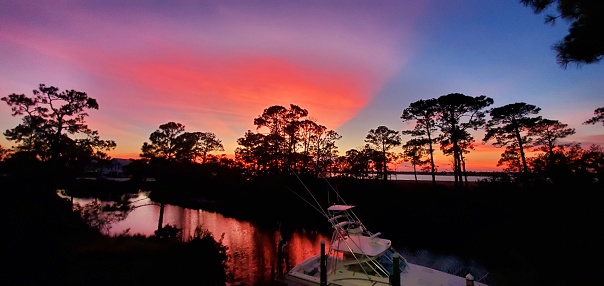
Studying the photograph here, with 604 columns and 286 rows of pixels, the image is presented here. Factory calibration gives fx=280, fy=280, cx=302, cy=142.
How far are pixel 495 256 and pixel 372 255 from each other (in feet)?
46.4

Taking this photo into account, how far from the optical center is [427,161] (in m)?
37.6

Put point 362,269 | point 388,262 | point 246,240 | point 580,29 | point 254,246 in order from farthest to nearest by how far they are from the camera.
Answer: point 246,240 → point 254,246 → point 388,262 → point 362,269 → point 580,29

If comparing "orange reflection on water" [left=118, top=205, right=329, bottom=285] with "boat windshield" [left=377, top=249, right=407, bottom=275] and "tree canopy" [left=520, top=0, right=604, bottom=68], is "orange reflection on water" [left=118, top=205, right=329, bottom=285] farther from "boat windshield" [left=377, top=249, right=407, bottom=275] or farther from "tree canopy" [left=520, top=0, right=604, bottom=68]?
"tree canopy" [left=520, top=0, right=604, bottom=68]

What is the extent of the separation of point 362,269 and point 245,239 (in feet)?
57.1

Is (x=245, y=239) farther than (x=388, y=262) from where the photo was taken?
Yes

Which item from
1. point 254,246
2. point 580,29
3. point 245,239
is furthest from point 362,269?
point 245,239

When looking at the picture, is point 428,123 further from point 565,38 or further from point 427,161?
point 565,38

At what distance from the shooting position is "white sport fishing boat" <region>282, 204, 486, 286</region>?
35.7 feet

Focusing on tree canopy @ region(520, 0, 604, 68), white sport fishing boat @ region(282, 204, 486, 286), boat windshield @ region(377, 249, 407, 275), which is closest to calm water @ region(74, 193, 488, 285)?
white sport fishing boat @ region(282, 204, 486, 286)

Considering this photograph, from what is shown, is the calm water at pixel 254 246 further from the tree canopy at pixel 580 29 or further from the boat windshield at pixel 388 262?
the tree canopy at pixel 580 29

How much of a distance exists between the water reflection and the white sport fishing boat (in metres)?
5.39

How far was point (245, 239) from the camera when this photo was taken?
26438 millimetres

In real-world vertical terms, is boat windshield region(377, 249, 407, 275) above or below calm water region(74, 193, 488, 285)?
above

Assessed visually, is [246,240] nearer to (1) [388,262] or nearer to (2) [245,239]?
(2) [245,239]
